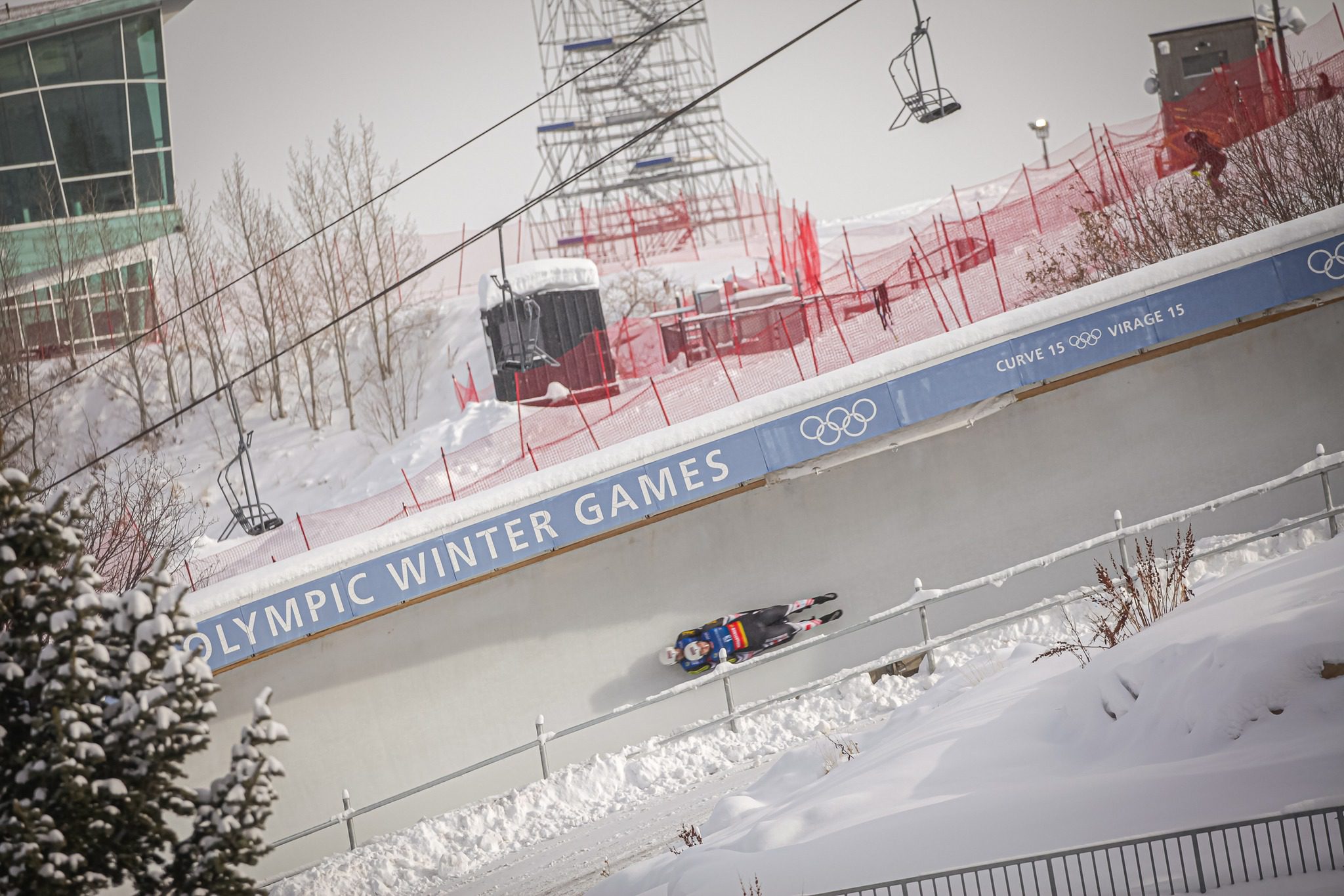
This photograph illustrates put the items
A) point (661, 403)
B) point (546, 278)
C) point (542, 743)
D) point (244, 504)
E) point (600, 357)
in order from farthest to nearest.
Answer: point (244, 504)
point (546, 278)
point (600, 357)
point (661, 403)
point (542, 743)

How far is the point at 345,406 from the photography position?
35.1 metres

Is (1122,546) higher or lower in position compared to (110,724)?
lower

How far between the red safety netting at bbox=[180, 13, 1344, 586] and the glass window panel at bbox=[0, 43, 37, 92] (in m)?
→ 16.6

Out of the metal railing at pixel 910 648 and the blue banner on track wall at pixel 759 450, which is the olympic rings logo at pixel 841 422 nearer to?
the blue banner on track wall at pixel 759 450

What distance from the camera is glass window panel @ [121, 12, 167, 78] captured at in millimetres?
33750


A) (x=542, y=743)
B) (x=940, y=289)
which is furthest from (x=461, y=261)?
(x=542, y=743)

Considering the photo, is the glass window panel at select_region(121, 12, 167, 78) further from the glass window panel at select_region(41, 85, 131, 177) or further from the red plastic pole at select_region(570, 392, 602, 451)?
the red plastic pole at select_region(570, 392, 602, 451)

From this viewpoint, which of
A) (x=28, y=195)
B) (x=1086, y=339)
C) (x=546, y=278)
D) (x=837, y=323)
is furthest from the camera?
(x=28, y=195)

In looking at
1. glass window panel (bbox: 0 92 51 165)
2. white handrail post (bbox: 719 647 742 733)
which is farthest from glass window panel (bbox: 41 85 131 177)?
white handrail post (bbox: 719 647 742 733)

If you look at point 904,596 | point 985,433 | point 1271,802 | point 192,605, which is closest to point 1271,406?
point 985,433

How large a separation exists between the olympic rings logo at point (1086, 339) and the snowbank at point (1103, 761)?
6.34 meters

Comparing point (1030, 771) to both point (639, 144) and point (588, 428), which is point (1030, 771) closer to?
point (588, 428)

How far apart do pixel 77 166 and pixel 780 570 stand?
3013 centimetres

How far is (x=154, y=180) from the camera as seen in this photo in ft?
114
